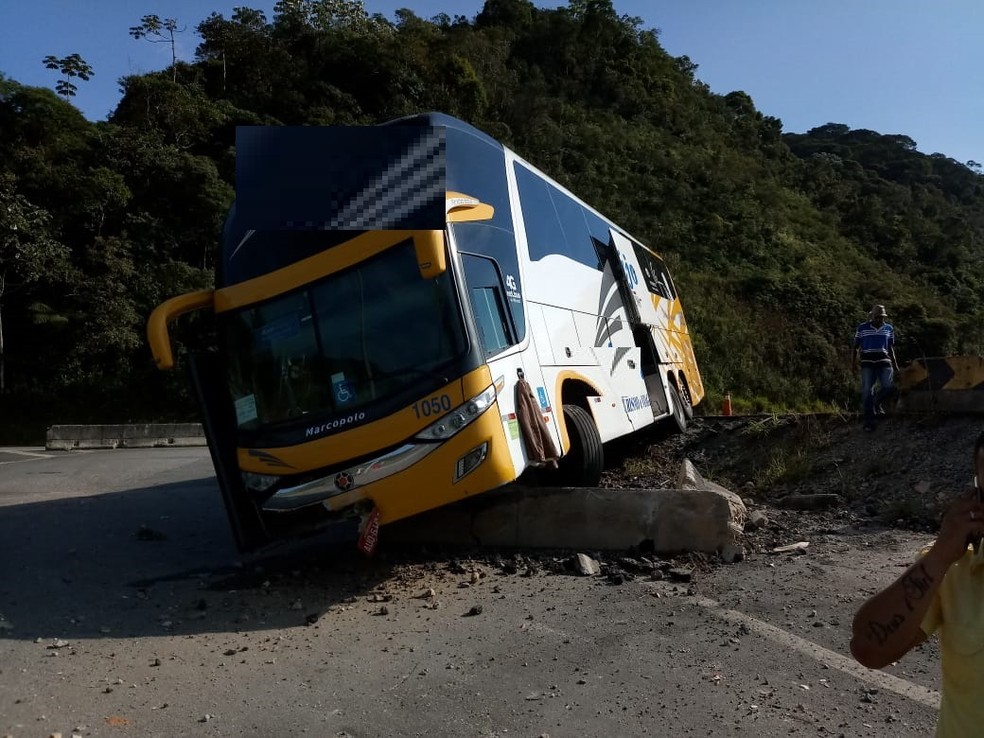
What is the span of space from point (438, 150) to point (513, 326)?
62.0 inches

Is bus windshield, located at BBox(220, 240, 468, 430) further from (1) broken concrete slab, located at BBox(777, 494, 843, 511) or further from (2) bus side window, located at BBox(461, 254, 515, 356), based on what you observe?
(1) broken concrete slab, located at BBox(777, 494, 843, 511)

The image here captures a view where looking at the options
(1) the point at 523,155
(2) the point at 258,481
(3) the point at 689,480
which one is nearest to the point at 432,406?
(2) the point at 258,481

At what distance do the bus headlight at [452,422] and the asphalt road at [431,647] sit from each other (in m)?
1.22

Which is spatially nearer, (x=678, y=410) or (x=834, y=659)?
(x=834, y=659)

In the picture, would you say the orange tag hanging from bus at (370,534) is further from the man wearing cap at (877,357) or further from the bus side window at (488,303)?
the man wearing cap at (877,357)

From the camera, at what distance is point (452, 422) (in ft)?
18.9

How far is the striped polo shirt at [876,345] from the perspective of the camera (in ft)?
35.7

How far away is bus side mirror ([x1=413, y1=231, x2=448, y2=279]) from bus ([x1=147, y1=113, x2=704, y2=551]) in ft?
0.03

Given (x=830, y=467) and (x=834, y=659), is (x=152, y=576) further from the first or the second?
(x=830, y=467)

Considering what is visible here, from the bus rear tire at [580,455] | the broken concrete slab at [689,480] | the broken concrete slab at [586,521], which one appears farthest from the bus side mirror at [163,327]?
the broken concrete slab at [689,480]

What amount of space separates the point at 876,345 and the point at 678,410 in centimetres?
332

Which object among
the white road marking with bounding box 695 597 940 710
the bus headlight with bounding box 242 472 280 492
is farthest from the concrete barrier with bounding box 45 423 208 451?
the white road marking with bounding box 695 597 940 710

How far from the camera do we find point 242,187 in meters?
6.07

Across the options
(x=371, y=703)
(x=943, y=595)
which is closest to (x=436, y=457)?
(x=371, y=703)
